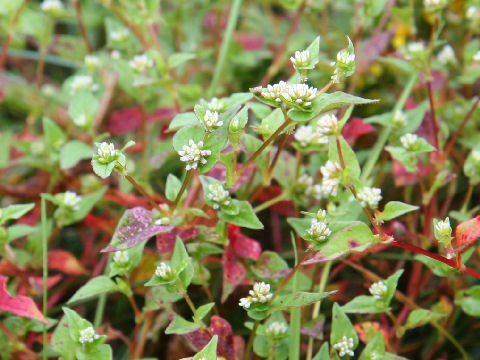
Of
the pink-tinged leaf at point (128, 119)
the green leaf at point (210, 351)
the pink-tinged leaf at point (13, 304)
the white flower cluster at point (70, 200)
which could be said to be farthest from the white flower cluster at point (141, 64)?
the green leaf at point (210, 351)

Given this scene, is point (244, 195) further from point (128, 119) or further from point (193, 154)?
point (128, 119)

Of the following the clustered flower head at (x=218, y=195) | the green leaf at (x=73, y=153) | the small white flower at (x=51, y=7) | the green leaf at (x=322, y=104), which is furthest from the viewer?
the small white flower at (x=51, y=7)

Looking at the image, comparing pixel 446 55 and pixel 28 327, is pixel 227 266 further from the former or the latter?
pixel 446 55

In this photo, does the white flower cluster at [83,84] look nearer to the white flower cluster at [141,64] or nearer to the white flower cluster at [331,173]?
the white flower cluster at [141,64]

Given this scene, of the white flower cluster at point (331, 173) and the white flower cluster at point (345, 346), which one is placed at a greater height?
the white flower cluster at point (331, 173)

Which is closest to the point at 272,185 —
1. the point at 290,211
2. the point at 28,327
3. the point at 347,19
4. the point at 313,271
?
the point at 290,211

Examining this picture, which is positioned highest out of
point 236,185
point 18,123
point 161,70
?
point 161,70
